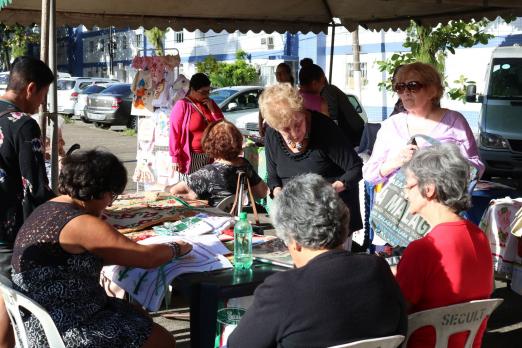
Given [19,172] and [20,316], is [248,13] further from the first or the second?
[20,316]

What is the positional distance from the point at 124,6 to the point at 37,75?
13.4 feet

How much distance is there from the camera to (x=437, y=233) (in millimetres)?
2609

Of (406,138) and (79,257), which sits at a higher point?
(406,138)

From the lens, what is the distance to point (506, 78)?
12.2 m

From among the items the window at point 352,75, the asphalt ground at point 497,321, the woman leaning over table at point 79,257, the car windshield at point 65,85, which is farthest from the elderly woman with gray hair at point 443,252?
the car windshield at point 65,85

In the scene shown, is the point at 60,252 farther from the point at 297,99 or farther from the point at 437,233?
the point at 297,99

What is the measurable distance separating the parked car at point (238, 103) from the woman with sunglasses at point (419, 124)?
1125 cm

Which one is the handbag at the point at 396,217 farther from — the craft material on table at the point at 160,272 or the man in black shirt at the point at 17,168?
the man in black shirt at the point at 17,168

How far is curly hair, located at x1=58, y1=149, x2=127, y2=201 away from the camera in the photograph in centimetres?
290

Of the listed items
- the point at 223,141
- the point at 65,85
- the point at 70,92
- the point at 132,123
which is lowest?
the point at 132,123

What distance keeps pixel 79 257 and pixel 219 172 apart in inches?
84.8

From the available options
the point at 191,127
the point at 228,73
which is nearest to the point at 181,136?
the point at 191,127

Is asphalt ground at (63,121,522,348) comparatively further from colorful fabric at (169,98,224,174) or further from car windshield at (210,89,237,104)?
car windshield at (210,89,237,104)

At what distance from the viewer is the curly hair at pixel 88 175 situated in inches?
114
